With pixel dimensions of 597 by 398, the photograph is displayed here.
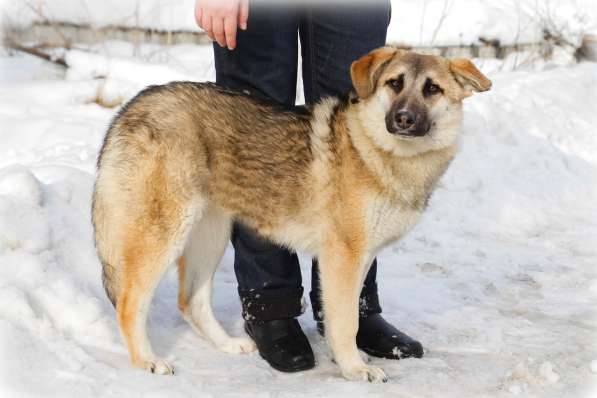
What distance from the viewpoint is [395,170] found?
3293 mm

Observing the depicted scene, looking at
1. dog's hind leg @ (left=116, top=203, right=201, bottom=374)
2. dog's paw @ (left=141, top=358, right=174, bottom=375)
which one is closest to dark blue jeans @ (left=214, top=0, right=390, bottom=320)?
dog's hind leg @ (left=116, top=203, right=201, bottom=374)

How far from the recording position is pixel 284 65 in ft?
11.5

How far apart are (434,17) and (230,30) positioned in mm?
6971

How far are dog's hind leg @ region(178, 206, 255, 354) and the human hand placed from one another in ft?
2.99

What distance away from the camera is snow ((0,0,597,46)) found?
26.5ft

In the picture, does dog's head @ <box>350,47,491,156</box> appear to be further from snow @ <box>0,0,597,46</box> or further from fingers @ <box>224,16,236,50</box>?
snow @ <box>0,0,597,46</box>

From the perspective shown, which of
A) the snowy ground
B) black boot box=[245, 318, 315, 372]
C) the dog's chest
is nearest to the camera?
the snowy ground

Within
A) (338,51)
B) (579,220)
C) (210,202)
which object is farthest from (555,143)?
(210,202)

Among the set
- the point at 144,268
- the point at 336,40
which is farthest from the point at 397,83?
the point at 144,268

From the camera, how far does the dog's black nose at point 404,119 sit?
10.2 ft

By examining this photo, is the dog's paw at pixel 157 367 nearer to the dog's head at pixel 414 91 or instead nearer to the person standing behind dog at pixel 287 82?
the person standing behind dog at pixel 287 82

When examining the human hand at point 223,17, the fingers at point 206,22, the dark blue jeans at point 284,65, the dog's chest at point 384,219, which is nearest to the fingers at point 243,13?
the human hand at point 223,17

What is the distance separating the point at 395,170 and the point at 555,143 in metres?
4.54

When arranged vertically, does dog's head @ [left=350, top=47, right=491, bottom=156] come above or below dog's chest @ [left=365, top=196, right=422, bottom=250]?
above
